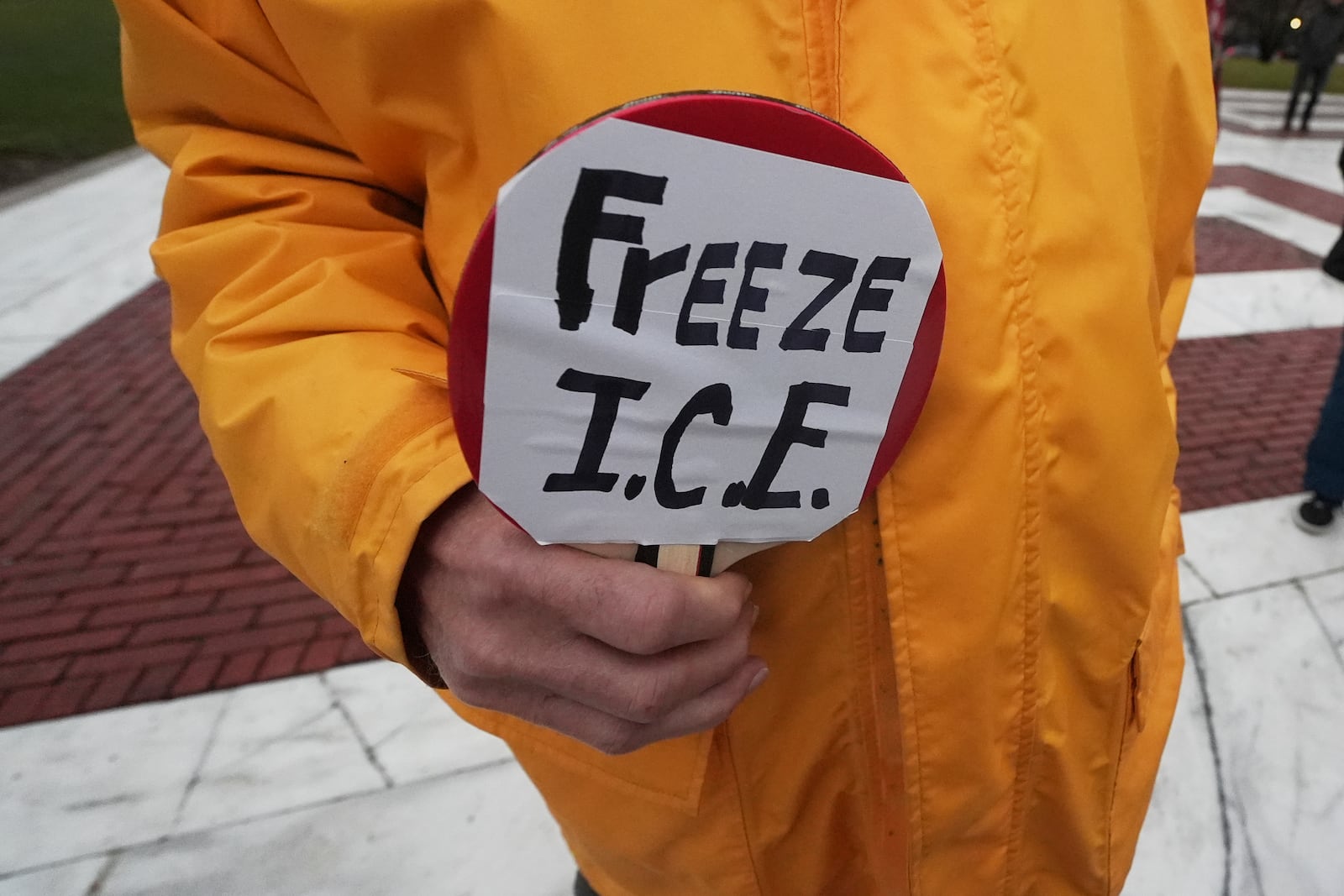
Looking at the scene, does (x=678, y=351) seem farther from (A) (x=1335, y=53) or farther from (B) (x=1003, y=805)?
(A) (x=1335, y=53)

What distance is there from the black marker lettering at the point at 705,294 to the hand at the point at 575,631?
0.51 feet

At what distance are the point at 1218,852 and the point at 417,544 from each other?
6.49 ft

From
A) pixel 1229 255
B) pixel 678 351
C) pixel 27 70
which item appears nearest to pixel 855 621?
pixel 678 351

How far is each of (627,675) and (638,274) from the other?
262 mm

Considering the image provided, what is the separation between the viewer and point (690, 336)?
1.56 ft

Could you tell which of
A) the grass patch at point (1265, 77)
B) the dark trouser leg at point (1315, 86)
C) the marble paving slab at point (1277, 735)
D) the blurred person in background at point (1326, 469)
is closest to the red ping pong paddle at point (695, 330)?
the marble paving slab at point (1277, 735)

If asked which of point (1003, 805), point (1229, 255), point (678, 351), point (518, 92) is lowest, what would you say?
point (1229, 255)

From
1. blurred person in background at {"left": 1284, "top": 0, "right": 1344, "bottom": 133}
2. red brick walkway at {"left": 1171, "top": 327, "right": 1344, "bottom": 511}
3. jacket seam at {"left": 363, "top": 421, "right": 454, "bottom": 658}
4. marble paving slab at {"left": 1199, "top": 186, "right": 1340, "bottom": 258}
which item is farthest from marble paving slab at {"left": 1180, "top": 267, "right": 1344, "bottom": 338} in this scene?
blurred person in background at {"left": 1284, "top": 0, "right": 1344, "bottom": 133}

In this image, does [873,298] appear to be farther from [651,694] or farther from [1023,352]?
[651,694]

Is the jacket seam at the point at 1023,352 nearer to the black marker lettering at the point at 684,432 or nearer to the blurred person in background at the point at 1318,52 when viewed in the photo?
the black marker lettering at the point at 684,432

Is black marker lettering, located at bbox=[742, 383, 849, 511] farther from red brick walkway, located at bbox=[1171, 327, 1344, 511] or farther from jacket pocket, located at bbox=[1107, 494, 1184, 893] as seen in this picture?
red brick walkway, located at bbox=[1171, 327, 1344, 511]

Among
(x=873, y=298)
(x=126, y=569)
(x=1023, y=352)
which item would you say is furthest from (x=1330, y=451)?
(x=126, y=569)

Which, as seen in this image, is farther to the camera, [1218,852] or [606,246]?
[1218,852]

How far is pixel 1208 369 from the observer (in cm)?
354
